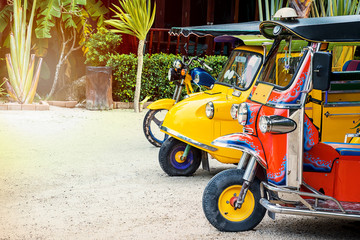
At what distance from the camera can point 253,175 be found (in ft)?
17.5

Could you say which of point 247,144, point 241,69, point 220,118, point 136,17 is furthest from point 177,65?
point 136,17

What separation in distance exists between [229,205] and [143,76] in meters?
9.70

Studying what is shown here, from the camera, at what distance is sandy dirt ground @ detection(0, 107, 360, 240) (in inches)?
217

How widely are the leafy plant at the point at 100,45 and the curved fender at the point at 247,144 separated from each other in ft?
32.5

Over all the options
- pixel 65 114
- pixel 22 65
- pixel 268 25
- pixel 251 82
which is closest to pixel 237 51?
pixel 251 82

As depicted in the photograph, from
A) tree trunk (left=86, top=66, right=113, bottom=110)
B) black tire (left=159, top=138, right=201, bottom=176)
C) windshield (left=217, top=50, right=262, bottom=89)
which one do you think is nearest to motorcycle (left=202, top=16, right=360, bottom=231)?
windshield (left=217, top=50, right=262, bottom=89)

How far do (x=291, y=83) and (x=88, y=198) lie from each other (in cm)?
262

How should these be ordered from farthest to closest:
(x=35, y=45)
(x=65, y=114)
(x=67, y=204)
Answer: (x=35, y=45), (x=65, y=114), (x=67, y=204)

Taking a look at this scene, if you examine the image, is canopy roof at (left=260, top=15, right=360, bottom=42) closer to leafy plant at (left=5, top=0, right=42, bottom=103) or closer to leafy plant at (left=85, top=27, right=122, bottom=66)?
→ leafy plant at (left=5, top=0, right=42, bottom=103)

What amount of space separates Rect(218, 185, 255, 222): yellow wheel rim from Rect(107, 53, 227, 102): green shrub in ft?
31.0

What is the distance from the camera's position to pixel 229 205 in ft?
17.9

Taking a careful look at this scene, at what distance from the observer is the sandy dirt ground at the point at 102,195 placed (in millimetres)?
5520

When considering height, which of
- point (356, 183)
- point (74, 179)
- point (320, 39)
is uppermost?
point (320, 39)

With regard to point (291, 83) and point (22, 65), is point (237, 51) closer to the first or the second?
point (291, 83)
